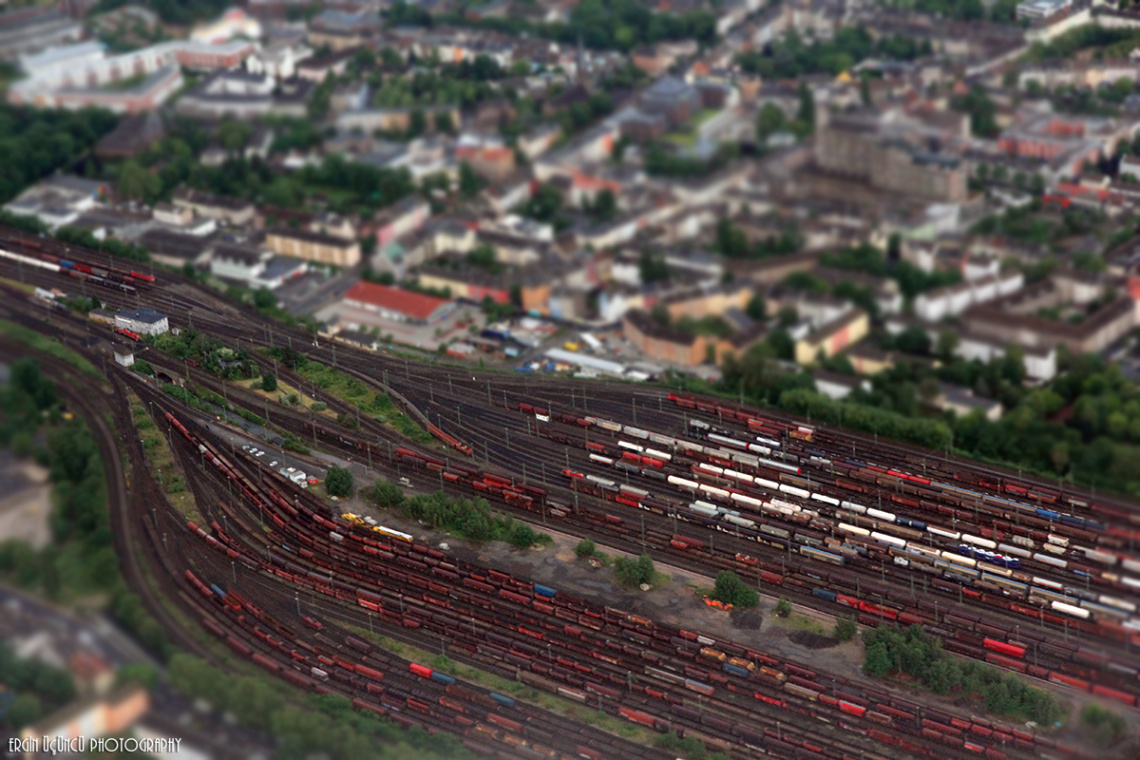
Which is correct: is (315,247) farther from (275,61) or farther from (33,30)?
(33,30)

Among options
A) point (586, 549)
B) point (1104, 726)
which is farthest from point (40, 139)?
point (1104, 726)

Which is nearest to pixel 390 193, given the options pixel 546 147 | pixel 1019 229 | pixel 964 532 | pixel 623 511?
pixel 546 147

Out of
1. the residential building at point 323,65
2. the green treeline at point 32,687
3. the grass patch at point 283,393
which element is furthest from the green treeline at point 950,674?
the residential building at point 323,65

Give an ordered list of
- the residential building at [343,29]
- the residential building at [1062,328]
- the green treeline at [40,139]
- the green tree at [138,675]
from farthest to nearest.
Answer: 1. the residential building at [343,29]
2. the green treeline at [40,139]
3. the residential building at [1062,328]
4. the green tree at [138,675]

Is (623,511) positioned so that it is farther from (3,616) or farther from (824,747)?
(3,616)

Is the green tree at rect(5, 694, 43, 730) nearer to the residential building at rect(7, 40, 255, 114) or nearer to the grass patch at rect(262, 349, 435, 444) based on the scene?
the grass patch at rect(262, 349, 435, 444)

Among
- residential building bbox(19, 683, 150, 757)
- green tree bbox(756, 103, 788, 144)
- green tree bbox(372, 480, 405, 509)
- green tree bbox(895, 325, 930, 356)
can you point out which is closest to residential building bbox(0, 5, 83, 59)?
green tree bbox(756, 103, 788, 144)

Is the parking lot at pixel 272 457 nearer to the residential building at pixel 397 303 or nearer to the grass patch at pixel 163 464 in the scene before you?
the grass patch at pixel 163 464
